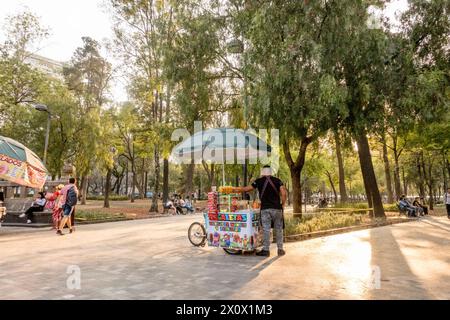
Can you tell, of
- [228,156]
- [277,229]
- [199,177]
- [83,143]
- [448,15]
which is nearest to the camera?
[277,229]

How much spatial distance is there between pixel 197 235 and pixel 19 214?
1139 cm

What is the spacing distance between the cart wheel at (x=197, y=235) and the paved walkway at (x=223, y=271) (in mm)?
313

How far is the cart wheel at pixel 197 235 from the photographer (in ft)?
33.1

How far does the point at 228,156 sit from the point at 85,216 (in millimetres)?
12294

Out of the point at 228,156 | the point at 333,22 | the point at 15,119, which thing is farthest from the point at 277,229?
the point at 15,119

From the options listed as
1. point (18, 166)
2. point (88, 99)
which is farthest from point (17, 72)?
point (18, 166)

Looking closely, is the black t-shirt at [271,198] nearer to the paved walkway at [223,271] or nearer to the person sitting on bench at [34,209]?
the paved walkway at [223,271]

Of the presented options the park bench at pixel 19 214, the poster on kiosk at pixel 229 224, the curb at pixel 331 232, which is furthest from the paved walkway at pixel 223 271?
the park bench at pixel 19 214

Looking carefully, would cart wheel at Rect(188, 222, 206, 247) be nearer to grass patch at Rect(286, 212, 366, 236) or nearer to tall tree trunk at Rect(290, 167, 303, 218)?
grass patch at Rect(286, 212, 366, 236)

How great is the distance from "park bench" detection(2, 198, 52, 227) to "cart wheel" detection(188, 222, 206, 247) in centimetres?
931

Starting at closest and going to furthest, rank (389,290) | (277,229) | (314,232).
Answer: (389,290) < (277,229) < (314,232)

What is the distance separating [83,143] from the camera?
91.8 ft

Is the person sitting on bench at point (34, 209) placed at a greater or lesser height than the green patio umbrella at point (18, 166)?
lesser
